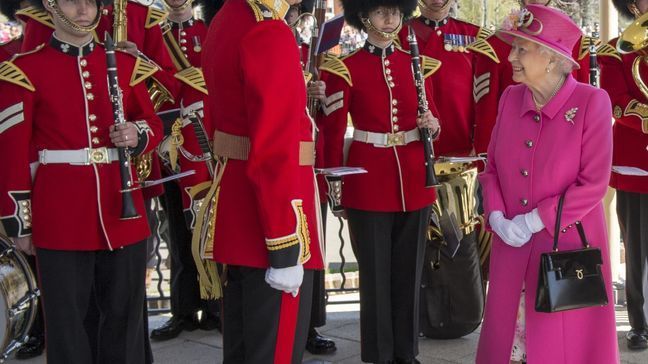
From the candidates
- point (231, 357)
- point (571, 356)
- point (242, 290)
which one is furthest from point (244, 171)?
point (571, 356)

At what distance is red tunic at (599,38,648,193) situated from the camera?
5137 millimetres

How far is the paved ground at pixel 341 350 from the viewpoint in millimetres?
5195

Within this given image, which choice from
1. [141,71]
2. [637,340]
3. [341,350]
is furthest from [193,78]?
[637,340]

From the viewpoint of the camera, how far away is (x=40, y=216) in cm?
385

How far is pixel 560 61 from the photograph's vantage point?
368 cm

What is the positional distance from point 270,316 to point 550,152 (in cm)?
122

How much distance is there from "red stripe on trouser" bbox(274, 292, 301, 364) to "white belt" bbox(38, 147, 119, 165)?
1.07m

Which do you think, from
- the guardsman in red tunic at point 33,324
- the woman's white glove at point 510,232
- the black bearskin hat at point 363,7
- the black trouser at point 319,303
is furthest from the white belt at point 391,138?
the guardsman in red tunic at point 33,324

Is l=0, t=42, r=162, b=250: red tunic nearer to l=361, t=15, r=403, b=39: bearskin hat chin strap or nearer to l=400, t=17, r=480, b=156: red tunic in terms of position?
l=361, t=15, r=403, b=39: bearskin hat chin strap

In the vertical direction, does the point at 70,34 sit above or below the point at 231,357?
above

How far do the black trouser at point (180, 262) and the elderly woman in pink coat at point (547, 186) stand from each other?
233 centimetres

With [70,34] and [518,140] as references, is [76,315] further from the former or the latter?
[518,140]

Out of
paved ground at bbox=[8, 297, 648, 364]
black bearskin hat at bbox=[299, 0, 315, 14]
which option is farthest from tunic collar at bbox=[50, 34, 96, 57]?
paved ground at bbox=[8, 297, 648, 364]

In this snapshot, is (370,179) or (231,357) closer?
(231,357)
